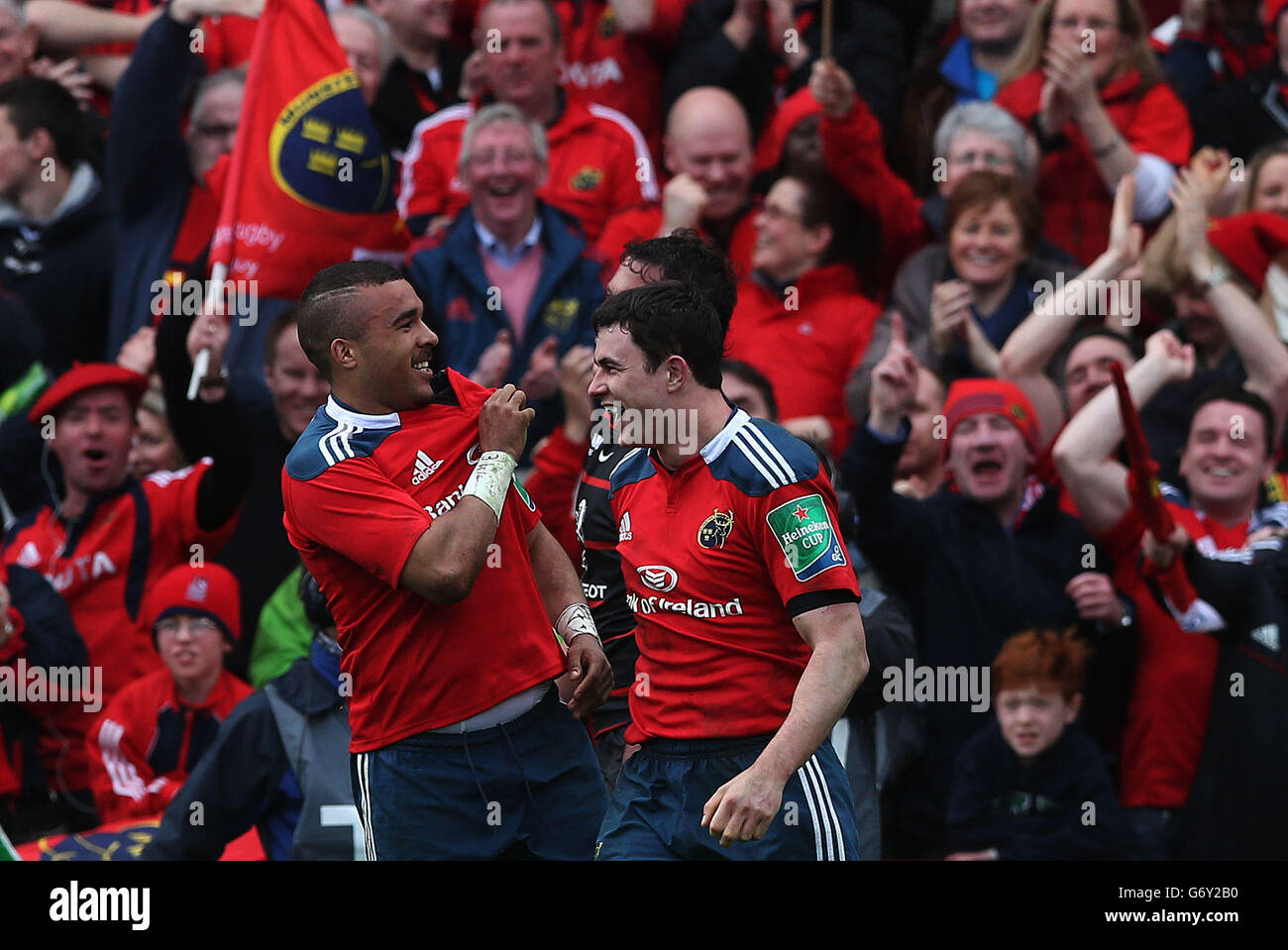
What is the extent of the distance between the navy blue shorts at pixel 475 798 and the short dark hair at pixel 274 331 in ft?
9.60

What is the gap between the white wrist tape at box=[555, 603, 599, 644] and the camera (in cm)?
490

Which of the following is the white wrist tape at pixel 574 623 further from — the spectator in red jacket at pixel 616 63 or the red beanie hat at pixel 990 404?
the spectator in red jacket at pixel 616 63

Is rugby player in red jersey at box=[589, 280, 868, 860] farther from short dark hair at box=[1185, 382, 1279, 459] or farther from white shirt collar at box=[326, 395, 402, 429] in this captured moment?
short dark hair at box=[1185, 382, 1279, 459]

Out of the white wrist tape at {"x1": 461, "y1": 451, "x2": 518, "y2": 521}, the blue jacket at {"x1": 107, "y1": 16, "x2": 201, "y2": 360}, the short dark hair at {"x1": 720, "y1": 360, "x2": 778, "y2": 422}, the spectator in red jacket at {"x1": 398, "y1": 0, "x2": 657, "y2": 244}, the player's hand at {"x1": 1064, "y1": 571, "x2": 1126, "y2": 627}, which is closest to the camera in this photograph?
the white wrist tape at {"x1": 461, "y1": 451, "x2": 518, "y2": 521}

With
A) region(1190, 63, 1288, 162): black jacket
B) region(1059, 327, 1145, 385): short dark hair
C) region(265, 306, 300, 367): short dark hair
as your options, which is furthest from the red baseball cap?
region(1190, 63, 1288, 162): black jacket

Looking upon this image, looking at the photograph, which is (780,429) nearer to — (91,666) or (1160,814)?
(1160,814)

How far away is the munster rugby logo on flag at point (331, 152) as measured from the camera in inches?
302

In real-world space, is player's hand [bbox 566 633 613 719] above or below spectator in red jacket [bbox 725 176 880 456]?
below

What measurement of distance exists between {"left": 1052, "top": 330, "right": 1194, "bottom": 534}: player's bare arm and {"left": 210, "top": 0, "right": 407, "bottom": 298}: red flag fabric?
3039 millimetres

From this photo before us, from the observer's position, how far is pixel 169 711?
6730mm

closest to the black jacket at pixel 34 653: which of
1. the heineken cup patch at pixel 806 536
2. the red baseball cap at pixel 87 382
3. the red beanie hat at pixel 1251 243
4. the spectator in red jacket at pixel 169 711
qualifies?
the spectator in red jacket at pixel 169 711

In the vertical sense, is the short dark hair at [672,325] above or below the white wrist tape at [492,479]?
above
